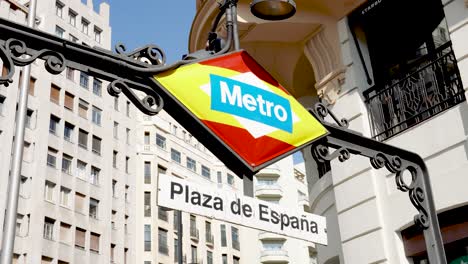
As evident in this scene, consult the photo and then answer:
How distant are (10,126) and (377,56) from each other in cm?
3462

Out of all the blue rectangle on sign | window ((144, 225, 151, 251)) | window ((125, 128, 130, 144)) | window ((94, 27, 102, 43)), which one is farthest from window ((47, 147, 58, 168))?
the blue rectangle on sign

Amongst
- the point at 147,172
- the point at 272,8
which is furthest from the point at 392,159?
the point at 147,172

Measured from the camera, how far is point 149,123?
57.6 meters

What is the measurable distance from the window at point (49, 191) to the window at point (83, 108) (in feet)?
21.9

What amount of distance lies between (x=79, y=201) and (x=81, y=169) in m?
2.35

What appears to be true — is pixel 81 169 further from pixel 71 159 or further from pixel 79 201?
pixel 79 201

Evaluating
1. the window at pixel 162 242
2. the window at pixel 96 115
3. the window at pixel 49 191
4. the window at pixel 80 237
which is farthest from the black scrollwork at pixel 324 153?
the window at pixel 162 242

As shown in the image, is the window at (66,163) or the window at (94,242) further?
the window at (66,163)

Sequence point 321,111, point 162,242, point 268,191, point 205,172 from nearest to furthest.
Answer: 1. point 321,111
2. point 162,242
3. point 205,172
4. point 268,191

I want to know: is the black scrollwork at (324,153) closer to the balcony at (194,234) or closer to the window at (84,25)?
the window at (84,25)

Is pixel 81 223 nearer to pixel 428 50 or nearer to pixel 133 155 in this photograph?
pixel 133 155

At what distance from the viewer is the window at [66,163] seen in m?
43.7

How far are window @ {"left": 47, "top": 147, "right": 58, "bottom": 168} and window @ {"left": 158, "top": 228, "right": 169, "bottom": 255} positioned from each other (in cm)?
1275

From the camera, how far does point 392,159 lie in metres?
5.43
